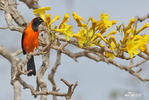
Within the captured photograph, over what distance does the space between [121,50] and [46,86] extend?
1.16m

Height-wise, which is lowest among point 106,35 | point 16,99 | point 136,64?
point 16,99

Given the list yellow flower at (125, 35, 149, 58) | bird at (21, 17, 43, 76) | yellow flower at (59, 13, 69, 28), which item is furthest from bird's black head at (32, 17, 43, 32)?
yellow flower at (125, 35, 149, 58)

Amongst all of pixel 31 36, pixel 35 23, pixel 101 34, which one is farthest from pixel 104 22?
pixel 31 36

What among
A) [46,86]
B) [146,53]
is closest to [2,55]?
[46,86]

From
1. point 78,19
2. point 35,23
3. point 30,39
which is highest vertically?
point 78,19

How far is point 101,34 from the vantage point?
270cm

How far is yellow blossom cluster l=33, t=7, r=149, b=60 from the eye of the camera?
2.59 m

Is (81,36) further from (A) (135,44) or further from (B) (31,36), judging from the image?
(B) (31,36)

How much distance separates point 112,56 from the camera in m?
2.79

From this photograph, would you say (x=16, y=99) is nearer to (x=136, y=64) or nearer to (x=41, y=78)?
(x=41, y=78)

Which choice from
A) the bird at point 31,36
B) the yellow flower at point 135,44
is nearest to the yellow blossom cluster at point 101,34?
the yellow flower at point 135,44

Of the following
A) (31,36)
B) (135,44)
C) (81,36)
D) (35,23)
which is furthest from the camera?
(31,36)

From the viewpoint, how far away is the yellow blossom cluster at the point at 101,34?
2.59 metres

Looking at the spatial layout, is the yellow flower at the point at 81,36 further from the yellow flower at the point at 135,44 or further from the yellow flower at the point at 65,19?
the yellow flower at the point at 135,44
